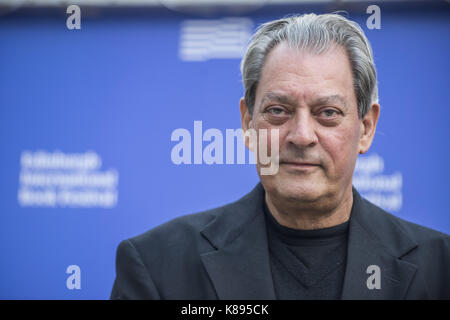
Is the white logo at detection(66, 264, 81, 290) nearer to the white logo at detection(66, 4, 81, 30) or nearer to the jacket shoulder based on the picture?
the white logo at detection(66, 4, 81, 30)

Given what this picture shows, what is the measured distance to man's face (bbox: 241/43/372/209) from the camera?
1.58 meters

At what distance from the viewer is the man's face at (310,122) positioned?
1.58m

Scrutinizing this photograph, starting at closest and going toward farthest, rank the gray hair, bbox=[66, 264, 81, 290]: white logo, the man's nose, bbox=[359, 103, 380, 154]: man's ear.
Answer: the man's nose → the gray hair → bbox=[359, 103, 380, 154]: man's ear → bbox=[66, 264, 81, 290]: white logo

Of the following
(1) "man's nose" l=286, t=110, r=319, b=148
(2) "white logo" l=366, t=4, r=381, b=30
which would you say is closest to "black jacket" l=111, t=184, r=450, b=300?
(1) "man's nose" l=286, t=110, r=319, b=148

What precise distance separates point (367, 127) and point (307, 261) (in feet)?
2.07

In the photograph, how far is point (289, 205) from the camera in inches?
65.9

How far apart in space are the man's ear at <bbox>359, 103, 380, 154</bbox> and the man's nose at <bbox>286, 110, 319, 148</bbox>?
306 mm

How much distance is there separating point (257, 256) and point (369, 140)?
27.7 inches

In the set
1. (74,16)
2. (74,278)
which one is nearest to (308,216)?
(74,278)

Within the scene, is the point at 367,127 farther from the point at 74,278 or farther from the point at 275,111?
the point at 74,278

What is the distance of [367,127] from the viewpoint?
1802 millimetres

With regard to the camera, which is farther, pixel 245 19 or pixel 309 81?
pixel 245 19
